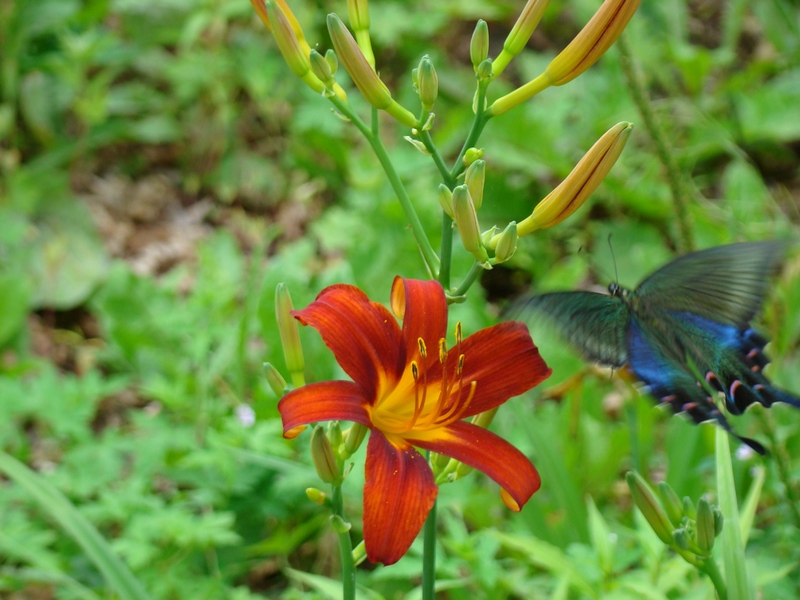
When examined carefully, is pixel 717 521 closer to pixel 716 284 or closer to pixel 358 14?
pixel 716 284

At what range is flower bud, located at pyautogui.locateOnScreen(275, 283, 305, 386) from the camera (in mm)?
1049

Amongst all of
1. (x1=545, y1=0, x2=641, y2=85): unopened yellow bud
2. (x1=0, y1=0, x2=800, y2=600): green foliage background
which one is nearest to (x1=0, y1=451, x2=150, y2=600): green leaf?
(x1=0, y1=0, x2=800, y2=600): green foliage background

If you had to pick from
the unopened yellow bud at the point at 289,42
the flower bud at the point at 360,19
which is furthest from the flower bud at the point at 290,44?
the flower bud at the point at 360,19

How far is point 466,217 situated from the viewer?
0.93m

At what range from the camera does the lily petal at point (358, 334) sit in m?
0.92

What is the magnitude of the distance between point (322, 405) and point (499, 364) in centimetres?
23

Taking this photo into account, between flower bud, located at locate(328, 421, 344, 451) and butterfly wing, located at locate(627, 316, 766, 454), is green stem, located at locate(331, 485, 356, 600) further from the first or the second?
butterfly wing, located at locate(627, 316, 766, 454)

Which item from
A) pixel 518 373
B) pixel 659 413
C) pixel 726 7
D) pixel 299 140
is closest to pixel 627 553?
pixel 518 373

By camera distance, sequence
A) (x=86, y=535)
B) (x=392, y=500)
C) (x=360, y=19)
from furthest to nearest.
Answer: (x=86, y=535)
(x=360, y=19)
(x=392, y=500)

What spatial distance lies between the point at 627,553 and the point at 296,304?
0.99m

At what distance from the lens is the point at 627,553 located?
1429mm

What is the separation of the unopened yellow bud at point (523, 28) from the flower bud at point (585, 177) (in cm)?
Answer: 19

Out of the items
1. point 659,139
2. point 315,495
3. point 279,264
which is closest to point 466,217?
point 315,495

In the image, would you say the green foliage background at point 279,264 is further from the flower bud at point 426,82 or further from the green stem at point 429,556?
the flower bud at point 426,82
